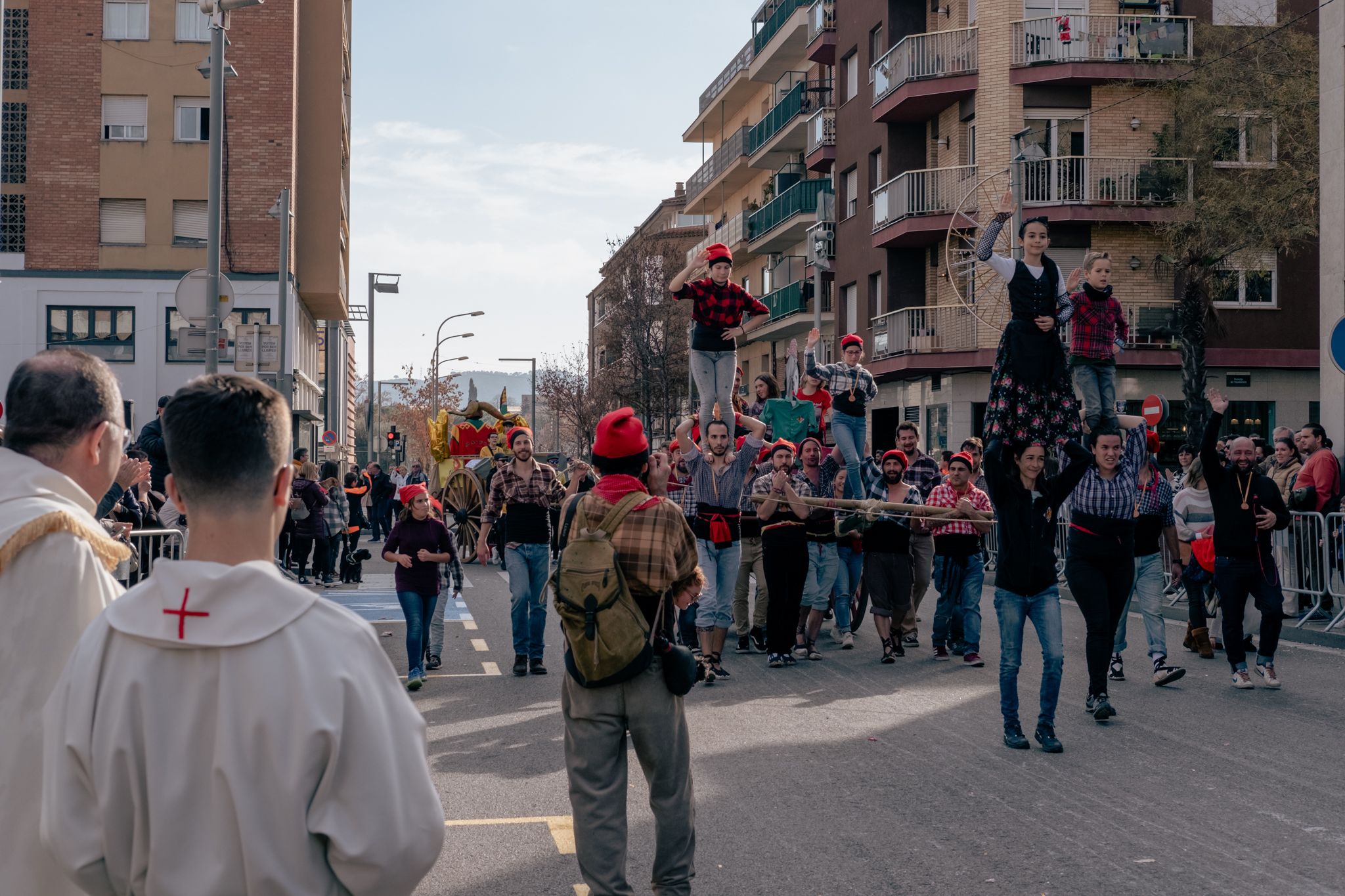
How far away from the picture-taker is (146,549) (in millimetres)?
11500

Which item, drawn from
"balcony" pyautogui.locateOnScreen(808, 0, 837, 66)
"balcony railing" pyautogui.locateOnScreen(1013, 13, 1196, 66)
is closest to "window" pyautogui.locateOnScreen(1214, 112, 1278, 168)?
"balcony railing" pyautogui.locateOnScreen(1013, 13, 1196, 66)

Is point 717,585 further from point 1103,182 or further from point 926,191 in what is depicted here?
point 926,191

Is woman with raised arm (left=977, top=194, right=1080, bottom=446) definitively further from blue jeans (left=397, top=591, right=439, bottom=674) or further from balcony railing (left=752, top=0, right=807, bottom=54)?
balcony railing (left=752, top=0, right=807, bottom=54)

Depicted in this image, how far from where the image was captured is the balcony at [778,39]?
4646 centimetres

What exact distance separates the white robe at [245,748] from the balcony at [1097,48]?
3349cm

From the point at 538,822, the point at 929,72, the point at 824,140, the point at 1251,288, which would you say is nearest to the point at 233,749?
the point at 538,822

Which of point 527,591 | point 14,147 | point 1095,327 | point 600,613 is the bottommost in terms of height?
point 527,591

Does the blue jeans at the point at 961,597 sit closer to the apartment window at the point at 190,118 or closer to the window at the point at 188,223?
the window at the point at 188,223

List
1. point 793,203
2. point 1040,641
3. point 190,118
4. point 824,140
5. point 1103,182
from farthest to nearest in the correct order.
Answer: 1. point 793,203
2. point 824,140
3. point 190,118
4. point 1103,182
5. point 1040,641

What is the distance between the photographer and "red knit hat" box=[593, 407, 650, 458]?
18.5ft

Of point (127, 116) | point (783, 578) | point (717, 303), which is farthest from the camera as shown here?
A: point (127, 116)

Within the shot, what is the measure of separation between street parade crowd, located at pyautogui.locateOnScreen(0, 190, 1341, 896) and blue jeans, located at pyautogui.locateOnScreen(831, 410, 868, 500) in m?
0.02

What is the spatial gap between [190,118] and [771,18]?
20.6m

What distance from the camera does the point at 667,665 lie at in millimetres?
5254
